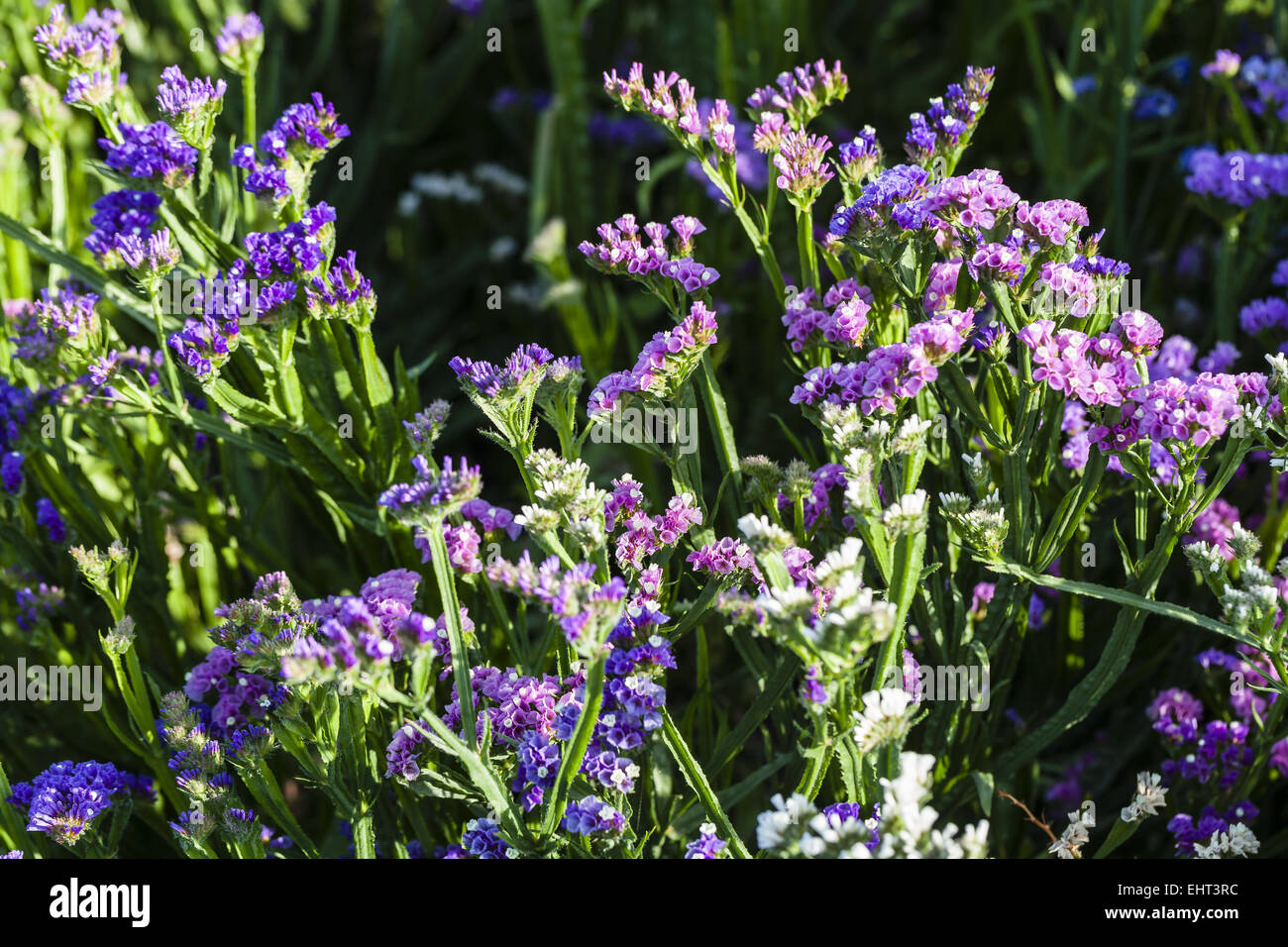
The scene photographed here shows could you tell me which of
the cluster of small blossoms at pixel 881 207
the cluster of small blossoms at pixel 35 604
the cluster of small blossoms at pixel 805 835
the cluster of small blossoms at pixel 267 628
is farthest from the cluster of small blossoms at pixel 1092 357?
the cluster of small blossoms at pixel 35 604

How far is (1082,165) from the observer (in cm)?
265

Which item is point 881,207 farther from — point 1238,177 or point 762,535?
point 1238,177

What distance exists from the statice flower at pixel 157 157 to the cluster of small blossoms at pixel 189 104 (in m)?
0.02

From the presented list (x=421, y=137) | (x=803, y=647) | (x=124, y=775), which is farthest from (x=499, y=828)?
(x=421, y=137)

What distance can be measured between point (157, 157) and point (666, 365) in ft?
2.59

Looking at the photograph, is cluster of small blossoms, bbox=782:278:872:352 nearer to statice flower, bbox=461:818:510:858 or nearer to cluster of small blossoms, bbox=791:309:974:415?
cluster of small blossoms, bbox=791:309:974:415

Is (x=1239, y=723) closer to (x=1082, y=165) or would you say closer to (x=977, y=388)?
(x=977, y=388)

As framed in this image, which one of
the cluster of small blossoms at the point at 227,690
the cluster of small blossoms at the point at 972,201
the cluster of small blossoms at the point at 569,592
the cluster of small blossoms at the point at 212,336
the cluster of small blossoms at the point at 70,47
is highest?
the cluster of small blossoms at the point at 70,47

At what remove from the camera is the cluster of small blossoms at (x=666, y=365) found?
4.61ft

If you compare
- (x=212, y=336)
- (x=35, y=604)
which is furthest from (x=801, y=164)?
(x=35, y=604)

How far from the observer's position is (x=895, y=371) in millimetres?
1361

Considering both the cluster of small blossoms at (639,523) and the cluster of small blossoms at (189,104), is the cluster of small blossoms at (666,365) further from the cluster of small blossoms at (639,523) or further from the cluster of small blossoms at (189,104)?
the cluster of small blossoms at (189,104)

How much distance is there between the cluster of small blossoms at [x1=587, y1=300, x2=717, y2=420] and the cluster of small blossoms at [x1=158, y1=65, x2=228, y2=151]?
69 centimetres

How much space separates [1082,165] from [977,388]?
1.28 m
